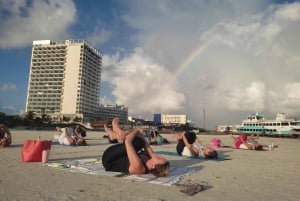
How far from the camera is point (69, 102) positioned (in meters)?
128

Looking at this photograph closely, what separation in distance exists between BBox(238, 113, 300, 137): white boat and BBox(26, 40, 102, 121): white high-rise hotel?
69989 mm

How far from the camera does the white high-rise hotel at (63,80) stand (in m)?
128

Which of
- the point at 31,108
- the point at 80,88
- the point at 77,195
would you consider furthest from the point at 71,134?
the point at 31,108

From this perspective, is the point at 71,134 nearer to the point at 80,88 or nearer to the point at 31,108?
the point at 80,88

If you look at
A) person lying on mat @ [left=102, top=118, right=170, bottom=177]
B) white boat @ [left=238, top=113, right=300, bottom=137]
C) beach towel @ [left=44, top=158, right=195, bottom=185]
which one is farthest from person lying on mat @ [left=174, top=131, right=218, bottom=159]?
white boat @ [left=238, top=113, right=300, bottom=137]

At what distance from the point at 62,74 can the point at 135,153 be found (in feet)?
442

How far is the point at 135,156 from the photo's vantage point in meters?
6.29

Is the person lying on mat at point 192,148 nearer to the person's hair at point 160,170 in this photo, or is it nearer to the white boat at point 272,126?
the person's hair at point 160,170

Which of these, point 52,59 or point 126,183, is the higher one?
point 52,59

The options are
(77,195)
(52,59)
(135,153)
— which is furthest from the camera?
(52,59)

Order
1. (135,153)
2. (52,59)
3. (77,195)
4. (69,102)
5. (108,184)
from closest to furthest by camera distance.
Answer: (77,195) < (108,184) < (135,153) < (69,102) < (52,59)

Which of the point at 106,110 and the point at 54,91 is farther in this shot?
the point at 106,110

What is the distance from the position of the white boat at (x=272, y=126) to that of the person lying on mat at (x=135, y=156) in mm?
77763

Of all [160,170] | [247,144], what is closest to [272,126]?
[247,144]
